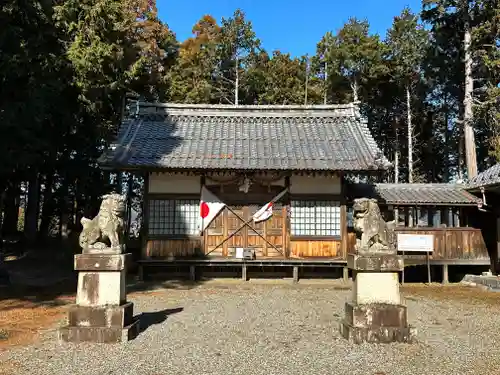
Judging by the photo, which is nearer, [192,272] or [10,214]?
[192,272]

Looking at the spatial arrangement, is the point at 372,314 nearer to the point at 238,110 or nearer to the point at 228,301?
the point at 228,301

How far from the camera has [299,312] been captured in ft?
30.5

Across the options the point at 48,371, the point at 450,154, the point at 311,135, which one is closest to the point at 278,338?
the point at 48,371

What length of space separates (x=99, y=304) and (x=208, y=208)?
7.56 m

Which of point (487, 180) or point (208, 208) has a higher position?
point (487, 180)

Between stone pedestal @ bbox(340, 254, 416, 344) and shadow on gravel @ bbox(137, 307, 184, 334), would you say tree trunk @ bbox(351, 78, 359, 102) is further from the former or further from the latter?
stone pedestal @ bbox(340, 254, 416, 344)

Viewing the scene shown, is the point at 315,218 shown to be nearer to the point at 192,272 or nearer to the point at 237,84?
the point at 192,272

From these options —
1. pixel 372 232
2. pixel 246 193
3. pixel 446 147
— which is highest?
pixel 446 147

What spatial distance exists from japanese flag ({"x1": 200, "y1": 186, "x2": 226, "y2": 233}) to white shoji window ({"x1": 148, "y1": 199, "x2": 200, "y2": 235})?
0.21 meters

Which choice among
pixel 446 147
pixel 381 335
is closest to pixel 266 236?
pixel 381 335

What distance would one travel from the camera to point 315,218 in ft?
46.9

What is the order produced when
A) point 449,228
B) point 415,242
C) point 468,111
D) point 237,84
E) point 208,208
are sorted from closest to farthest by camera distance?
point 208,208 < point 415,242 < point 449,228 < point 468,111 < point 237,84

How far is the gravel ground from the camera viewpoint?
5.52 m

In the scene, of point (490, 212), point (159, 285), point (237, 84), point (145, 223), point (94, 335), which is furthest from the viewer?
point (237, 84)
